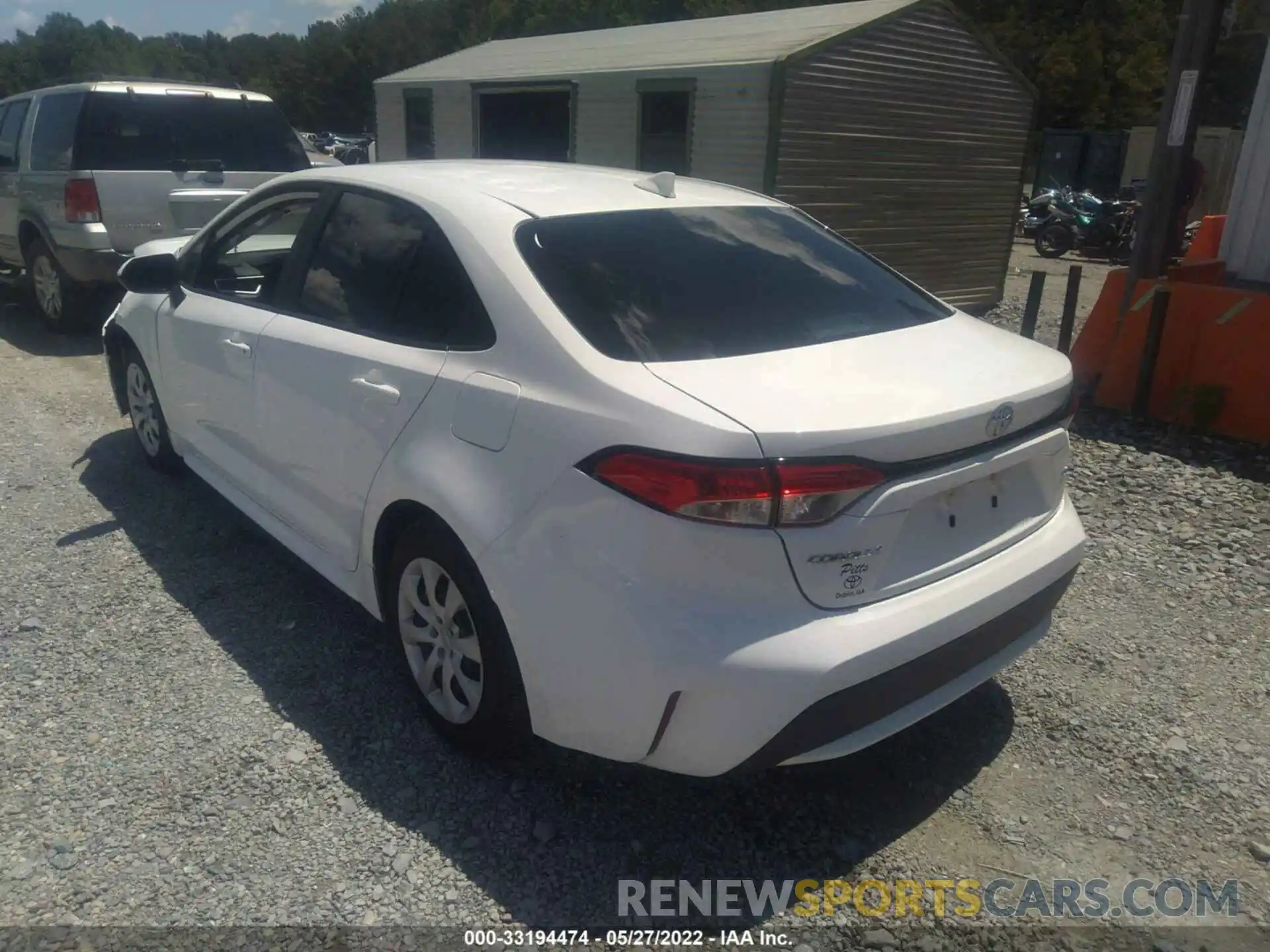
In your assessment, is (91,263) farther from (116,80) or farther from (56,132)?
(116,80)

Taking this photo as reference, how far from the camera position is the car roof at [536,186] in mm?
2939

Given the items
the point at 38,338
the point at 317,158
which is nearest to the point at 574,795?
the point at 38,338

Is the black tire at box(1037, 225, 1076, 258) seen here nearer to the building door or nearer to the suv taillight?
the building door

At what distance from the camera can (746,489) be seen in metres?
2.07

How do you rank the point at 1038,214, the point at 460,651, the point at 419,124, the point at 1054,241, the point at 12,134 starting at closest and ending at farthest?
the point at 460,651
the point at 12,134
the point at 419,124
the point at 1054,241
the point at 1038,214

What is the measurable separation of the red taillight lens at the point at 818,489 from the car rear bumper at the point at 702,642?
8 centimetres

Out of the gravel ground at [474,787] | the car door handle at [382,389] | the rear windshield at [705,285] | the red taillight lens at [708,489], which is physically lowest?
the gravel ground at [474,787]

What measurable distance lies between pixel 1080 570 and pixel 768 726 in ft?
8.65

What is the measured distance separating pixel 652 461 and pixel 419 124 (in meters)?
14.2

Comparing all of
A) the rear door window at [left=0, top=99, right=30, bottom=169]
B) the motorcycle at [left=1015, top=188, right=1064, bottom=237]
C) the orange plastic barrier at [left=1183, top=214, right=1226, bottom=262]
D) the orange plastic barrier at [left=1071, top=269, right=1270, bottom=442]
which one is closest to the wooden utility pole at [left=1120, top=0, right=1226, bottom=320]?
the orange plastic barrier at [left=1071, top=269, right=1270, bottom=442]

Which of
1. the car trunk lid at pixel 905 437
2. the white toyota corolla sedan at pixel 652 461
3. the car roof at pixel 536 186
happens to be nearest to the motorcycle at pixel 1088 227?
the car roof at pixel 536 186

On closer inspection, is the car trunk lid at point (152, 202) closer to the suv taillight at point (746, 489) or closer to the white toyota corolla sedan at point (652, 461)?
the white toyota corolla sedan at point (652, 461)

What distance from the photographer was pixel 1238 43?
31.5m

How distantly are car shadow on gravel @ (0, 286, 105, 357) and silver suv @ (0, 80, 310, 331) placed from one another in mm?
140
